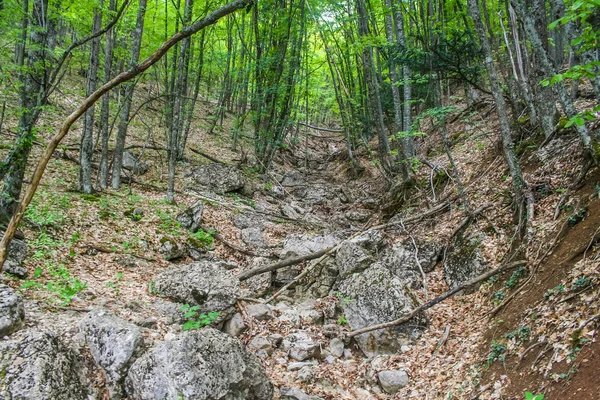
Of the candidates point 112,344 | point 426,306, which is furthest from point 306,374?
point 112,344

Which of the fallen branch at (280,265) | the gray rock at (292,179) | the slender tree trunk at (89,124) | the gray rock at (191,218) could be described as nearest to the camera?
the fallen branch at (280,265)

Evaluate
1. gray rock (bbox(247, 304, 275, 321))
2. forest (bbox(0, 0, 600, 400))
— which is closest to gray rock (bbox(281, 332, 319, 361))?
forest (bbox(0, 0, 600, 400))

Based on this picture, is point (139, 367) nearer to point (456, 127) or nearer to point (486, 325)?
→ point (486, 325)

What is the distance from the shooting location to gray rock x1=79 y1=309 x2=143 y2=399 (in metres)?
4.08

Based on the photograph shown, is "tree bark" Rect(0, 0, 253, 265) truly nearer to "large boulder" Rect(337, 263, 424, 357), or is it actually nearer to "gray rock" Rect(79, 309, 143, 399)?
"gray rock" Rect(79, 309, 143, 399)

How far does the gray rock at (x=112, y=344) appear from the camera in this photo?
4.08 meters

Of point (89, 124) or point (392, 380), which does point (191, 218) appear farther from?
point (392, 380)

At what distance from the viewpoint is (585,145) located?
5520mm

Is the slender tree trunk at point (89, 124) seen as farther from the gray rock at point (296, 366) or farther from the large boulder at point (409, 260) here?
the large boulder at point (409, 260)

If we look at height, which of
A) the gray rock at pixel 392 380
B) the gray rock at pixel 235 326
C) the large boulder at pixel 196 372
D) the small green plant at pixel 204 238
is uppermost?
the small green plant at pixel 204 238

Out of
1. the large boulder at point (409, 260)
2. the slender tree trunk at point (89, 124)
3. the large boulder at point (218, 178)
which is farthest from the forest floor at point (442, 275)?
the large boulder at point (218, 178)

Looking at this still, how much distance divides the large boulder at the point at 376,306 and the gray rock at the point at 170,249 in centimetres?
430

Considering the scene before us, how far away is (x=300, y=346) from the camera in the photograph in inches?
232

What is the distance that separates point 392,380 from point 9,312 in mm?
4983
